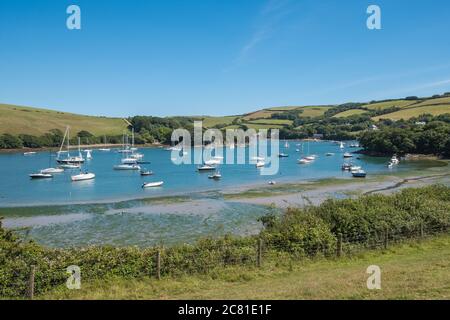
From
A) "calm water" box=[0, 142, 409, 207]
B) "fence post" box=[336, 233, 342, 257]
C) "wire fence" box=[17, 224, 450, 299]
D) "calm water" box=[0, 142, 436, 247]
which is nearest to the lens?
"wire fence" box=[17, 224, 450, 299]

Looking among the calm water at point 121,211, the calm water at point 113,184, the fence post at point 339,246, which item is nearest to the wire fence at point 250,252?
the fence post at point 339,246

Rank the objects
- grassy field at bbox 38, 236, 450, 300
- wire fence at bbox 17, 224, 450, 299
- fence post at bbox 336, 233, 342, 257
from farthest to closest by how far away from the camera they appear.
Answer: fence post at bbox 336, 233, 342, 257 → wire fence at bbox 17, 224, 450, 299 → grassy field at bbox 38, 236, 450, 300

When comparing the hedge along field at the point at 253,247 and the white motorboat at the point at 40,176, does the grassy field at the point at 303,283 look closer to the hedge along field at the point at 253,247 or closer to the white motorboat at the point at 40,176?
the hedge along field at the point at 253,247

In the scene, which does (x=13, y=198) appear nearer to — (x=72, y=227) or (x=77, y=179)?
(x=77, y=179)

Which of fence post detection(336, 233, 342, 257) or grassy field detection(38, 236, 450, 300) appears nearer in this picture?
grassy field detection(38, 236, 450, 300)

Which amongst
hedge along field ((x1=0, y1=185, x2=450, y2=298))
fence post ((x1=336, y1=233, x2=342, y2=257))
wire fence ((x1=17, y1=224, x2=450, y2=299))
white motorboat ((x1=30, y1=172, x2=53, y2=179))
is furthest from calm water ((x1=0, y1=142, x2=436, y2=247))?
fence post ((x1=336, y1=233, x2=342, y2=257))

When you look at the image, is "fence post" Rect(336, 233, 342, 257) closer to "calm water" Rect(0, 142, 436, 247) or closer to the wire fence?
the wire fence
